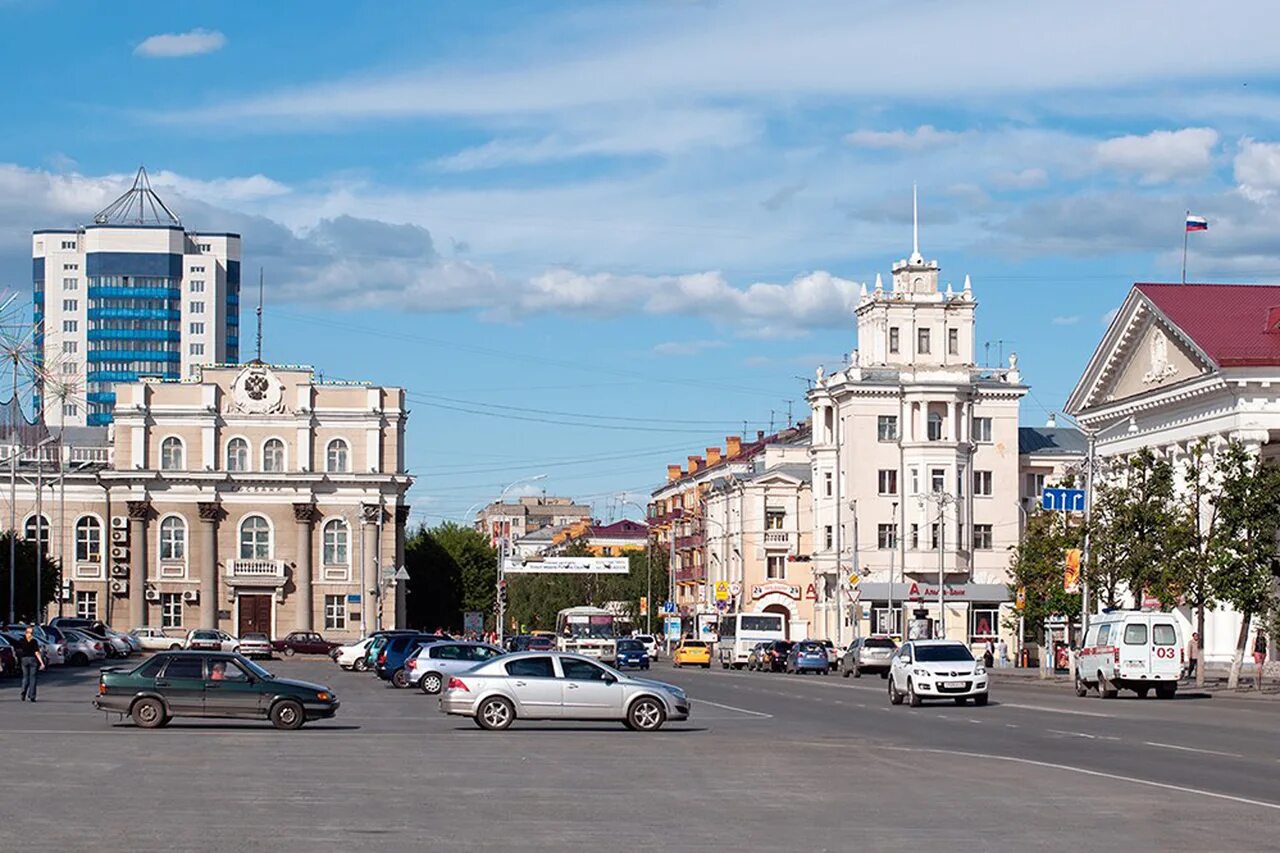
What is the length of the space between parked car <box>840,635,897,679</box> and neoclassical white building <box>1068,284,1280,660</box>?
37.5ft

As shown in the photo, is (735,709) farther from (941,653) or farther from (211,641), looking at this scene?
(211,641)

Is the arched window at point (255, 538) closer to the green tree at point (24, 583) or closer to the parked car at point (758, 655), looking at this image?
the green tree at point (24, 583)

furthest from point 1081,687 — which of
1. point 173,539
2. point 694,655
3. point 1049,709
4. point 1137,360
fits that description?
point 173,539

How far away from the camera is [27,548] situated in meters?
105

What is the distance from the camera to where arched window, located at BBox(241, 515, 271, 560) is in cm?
12006

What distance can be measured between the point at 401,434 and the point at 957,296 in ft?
111

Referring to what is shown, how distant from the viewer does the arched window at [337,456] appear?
396ft

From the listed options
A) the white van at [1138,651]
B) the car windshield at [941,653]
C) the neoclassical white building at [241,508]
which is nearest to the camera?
the car windshield at [941,653]

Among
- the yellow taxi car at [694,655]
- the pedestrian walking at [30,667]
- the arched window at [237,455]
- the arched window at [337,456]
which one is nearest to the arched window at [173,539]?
the arched window at [237,455]

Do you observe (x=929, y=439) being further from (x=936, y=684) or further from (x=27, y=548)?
(x=936, y=684)

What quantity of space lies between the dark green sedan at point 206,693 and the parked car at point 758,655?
2195 inches

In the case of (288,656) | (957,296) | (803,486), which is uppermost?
(957,296)

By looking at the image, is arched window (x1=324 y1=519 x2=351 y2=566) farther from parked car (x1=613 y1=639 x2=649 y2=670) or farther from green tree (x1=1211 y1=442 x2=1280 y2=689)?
green tree (x1=1211 y1=442 x2=1280 y2=689)

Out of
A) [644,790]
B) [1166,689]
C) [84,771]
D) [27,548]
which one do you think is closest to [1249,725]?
[1166,689]
